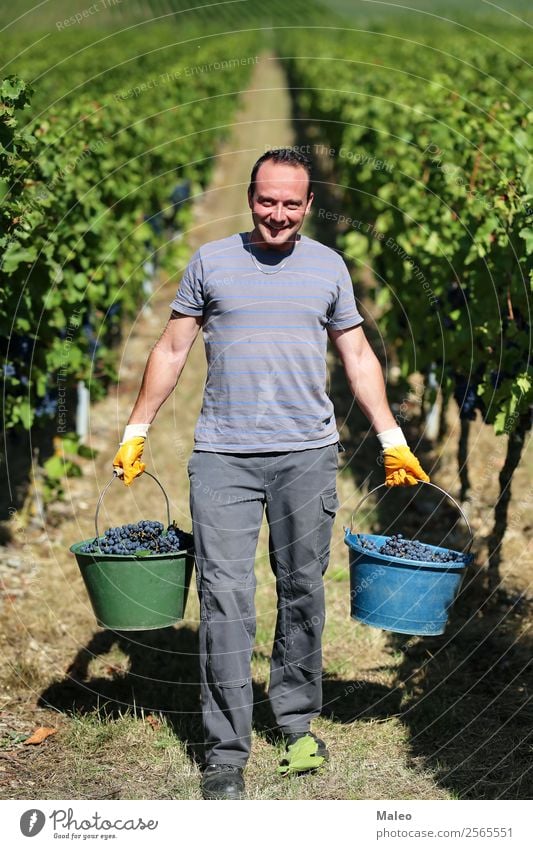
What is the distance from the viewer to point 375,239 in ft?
30.1

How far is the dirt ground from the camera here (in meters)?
4.14

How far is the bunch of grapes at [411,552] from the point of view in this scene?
Result: 4141mm

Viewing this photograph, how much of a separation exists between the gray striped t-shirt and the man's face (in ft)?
0.35

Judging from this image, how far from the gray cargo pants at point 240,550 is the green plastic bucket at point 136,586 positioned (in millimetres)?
139

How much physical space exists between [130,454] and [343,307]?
97cm

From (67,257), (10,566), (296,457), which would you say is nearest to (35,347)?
(67,257)

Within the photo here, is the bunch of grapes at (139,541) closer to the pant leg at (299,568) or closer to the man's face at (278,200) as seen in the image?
the pant leg at (299,568)

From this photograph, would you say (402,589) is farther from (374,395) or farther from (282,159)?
(282,159)

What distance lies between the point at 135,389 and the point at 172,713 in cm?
521

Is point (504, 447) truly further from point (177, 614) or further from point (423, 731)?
point (177, 614)

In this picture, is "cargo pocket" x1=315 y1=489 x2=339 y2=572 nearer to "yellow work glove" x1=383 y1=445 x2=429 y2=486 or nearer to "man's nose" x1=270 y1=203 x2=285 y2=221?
"yellow work glove" x1=383 y1=445 x2=429 y2=486

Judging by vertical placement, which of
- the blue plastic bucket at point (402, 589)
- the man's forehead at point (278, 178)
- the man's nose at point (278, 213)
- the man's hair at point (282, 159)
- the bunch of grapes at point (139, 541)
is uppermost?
the man's hair at point (282, 159)

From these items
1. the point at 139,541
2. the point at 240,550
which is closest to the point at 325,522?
the point at 240,550

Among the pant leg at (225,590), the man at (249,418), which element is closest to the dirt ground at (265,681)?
the pant leg at (225,590)
